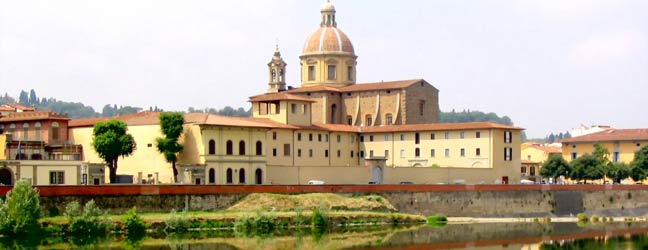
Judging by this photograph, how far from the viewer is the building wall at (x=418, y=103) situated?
3519 inches

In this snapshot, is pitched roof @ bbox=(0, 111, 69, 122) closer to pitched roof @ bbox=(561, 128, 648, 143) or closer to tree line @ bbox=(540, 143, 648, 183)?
tree line @ bbox=(540, 143, 648, 183)

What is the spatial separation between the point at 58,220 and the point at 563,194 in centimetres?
3682

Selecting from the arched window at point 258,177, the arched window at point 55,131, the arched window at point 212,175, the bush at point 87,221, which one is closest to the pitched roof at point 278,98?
the arched window at point 258,177

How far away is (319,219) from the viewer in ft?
190

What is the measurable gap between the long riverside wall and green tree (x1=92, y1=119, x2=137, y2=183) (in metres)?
12.6

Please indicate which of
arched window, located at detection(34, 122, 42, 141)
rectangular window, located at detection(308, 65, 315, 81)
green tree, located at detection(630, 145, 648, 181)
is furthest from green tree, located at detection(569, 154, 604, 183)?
arched window, located at detection(34, 122, 42, 141)

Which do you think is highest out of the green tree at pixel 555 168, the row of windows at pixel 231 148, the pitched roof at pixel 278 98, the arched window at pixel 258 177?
the pitched roof at pixel 278 98

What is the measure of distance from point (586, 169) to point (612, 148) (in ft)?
30.1

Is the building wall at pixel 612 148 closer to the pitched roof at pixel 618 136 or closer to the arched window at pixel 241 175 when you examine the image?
the pitched roof at pixel 618 136

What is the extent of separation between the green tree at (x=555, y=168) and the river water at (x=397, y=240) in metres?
33.7

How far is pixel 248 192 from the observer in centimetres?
5975

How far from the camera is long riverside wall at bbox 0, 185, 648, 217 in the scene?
54.3 metres

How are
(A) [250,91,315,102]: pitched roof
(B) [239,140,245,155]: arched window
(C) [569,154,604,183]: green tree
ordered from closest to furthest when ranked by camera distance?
1. (B) [239,140,245,155]: arched window
2. (A) [250,91,315,102]: pitched roof
3. (C) [569,154,604,183]: green tree

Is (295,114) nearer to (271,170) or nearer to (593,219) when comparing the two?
(271,170)
